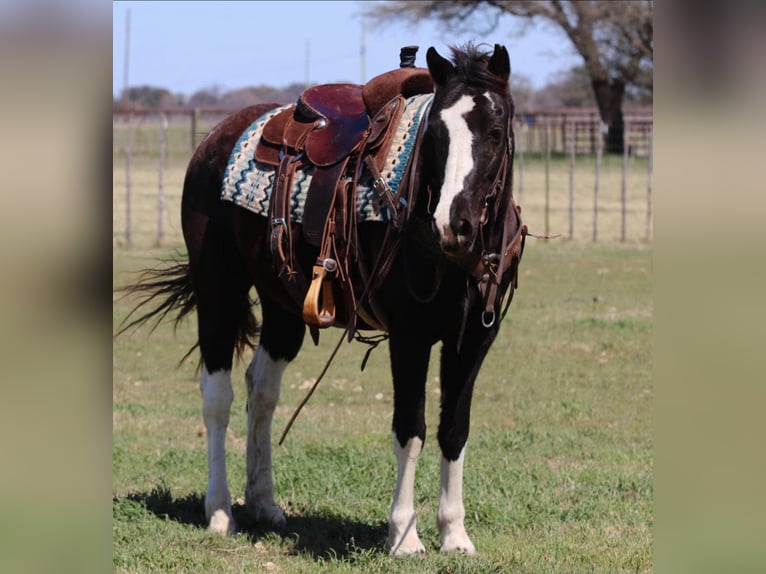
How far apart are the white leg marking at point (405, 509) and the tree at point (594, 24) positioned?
134 feet

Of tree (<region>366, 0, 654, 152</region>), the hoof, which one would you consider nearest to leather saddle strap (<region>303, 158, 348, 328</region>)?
the hoof

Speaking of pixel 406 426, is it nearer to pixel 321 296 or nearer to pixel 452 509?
pixel 452 509

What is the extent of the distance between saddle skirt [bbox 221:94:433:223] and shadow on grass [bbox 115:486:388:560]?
5.08 feet

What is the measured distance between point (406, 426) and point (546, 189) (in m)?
18.8

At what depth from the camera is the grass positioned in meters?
4.91

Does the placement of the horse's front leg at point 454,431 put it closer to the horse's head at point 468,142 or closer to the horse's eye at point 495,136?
the horse's head at point 468,142

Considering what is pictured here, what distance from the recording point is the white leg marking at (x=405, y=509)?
4.81 meters

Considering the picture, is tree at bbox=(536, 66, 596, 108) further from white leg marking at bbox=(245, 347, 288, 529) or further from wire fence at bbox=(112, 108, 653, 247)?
white leg marking at bbox=(245, 347, 288, 529)
